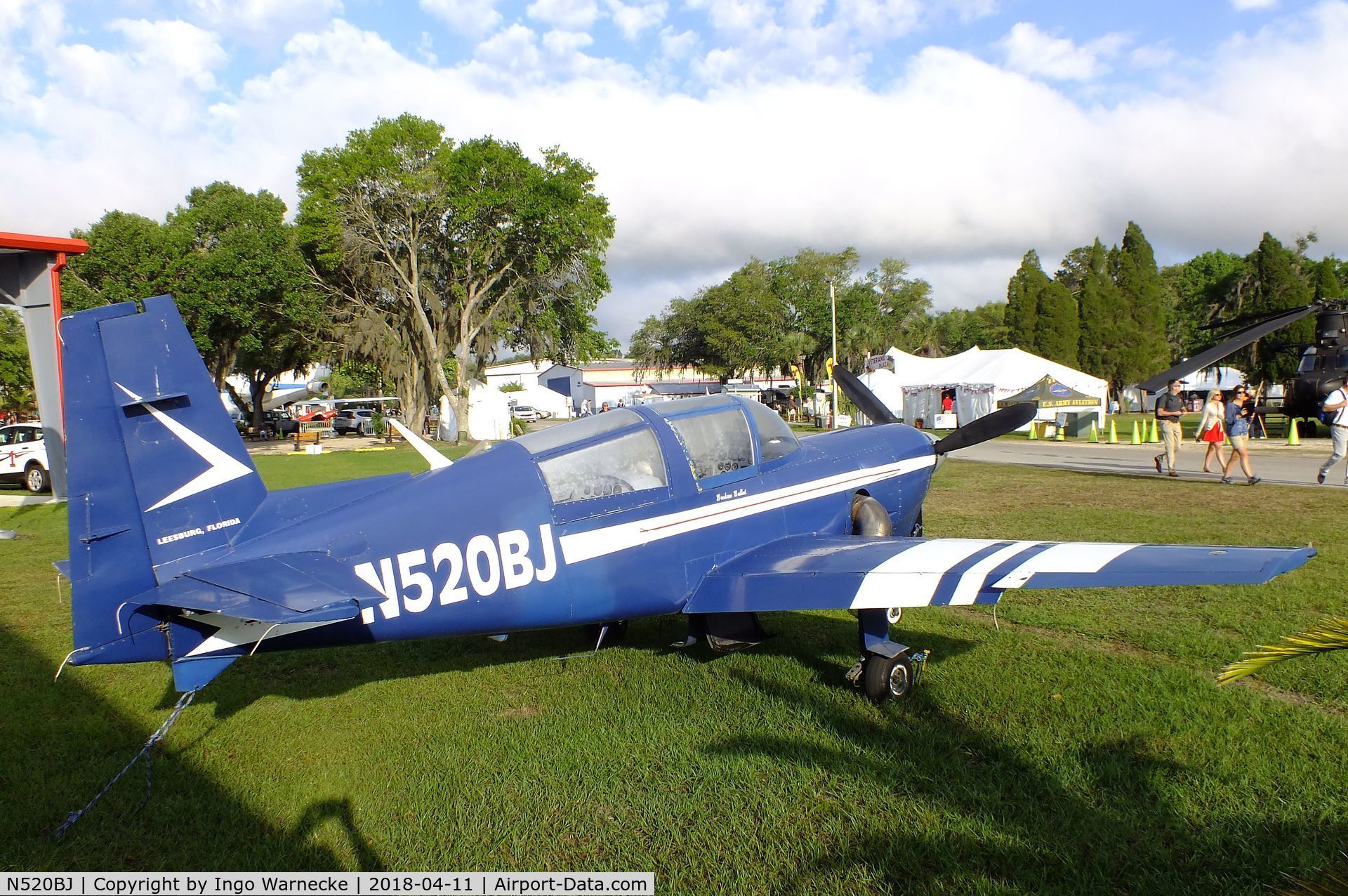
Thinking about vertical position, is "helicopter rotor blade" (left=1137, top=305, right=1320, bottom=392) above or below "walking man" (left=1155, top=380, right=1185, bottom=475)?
above

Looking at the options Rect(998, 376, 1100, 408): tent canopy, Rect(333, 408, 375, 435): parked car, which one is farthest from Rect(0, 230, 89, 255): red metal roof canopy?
Rect(333, 408, 375, 435): parked car

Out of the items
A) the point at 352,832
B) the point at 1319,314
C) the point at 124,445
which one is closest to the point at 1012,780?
the point at 352,832

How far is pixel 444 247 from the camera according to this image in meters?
37.4

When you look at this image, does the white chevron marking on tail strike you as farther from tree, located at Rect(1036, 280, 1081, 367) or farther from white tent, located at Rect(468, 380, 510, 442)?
tree, located at Rect(1036, 280, 1081, 367)

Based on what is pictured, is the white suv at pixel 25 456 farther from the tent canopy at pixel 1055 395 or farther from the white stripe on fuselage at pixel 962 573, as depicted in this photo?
the tent canopy at pixel 1055 395

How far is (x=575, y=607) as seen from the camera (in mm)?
4746

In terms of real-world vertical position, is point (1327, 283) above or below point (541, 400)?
above

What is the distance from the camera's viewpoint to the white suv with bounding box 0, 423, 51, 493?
17.6 m

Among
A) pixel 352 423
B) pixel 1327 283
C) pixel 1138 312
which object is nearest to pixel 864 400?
pixel 1327 283

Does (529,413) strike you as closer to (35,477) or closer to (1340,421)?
(35,477)

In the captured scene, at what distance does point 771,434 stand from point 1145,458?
17403 mm

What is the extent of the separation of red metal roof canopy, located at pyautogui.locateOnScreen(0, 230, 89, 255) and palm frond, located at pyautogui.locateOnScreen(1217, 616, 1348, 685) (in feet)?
46.8

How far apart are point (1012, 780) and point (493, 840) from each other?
2360 millimetres

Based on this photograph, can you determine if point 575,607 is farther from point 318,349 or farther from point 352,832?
point 318,349
